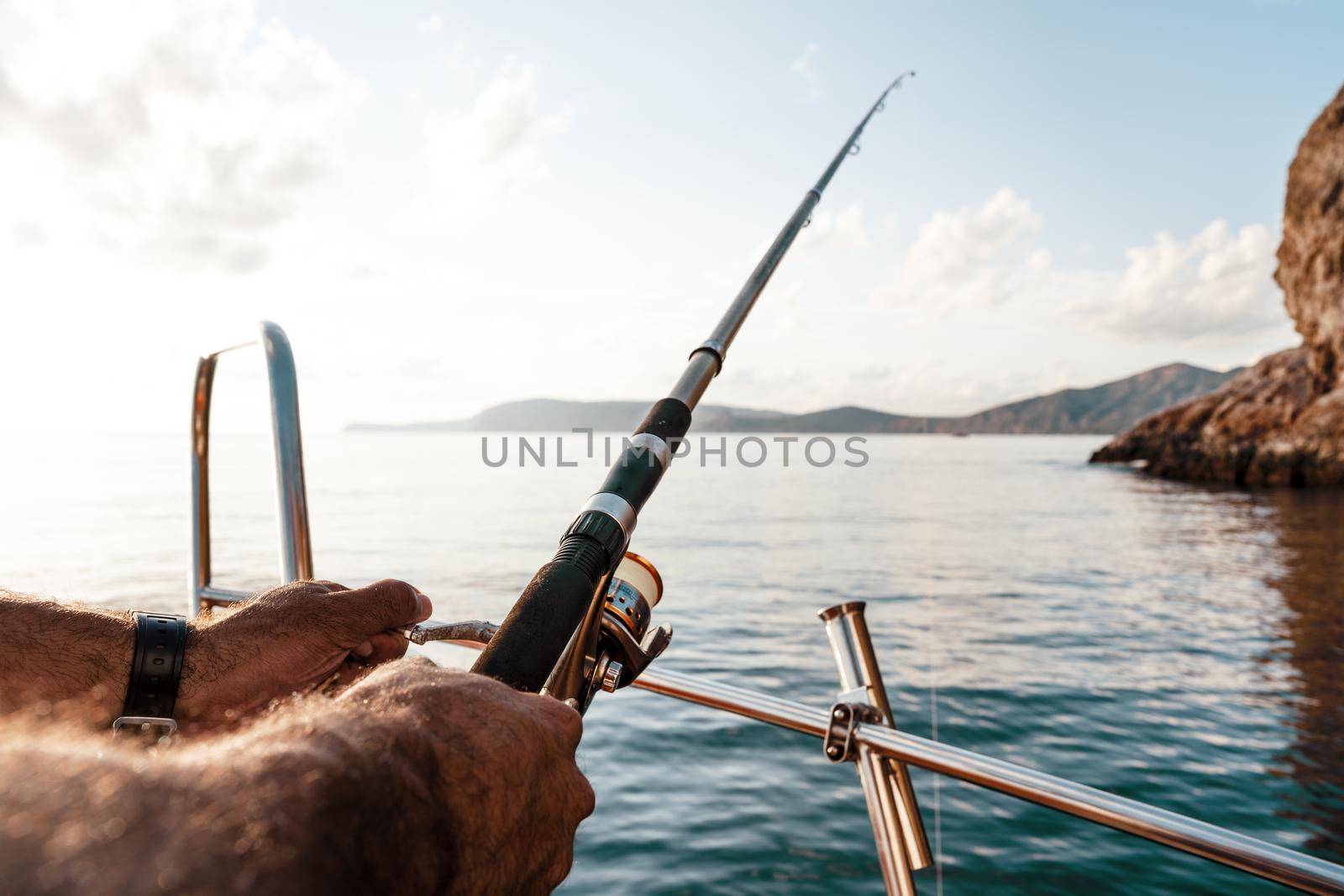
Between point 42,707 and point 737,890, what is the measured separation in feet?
19.0

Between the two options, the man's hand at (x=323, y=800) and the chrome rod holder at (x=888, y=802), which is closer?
the man's hand at (x=323, y=800)

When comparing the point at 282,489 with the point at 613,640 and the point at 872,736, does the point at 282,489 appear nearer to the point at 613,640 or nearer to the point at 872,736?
the point at 613,640

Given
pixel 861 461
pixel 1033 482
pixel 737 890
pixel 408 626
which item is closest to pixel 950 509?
pixel 1033 482

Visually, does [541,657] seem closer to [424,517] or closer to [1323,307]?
[424,517]

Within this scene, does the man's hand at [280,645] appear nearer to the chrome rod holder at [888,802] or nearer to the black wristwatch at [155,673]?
the black wristwatch at [155,673]

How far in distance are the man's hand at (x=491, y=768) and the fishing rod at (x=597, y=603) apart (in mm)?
269

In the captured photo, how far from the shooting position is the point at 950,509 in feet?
126

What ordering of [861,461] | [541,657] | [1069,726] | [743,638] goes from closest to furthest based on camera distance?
1. [541,657]
2. [1069,726]
3. [743,638]
4. [861,461]

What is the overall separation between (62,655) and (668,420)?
100 cm

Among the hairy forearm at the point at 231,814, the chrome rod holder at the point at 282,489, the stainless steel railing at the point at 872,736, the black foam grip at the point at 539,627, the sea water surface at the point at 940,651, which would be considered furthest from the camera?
the sea water surface at the point at 940,651

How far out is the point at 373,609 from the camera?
1312 mm

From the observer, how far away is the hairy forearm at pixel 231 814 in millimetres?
475

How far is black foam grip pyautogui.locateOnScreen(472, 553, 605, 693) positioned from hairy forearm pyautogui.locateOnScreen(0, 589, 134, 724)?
20.5 inches

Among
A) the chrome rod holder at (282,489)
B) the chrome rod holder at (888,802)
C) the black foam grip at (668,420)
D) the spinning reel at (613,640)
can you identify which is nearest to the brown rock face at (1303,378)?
the chrome rod holder at (888,802)
